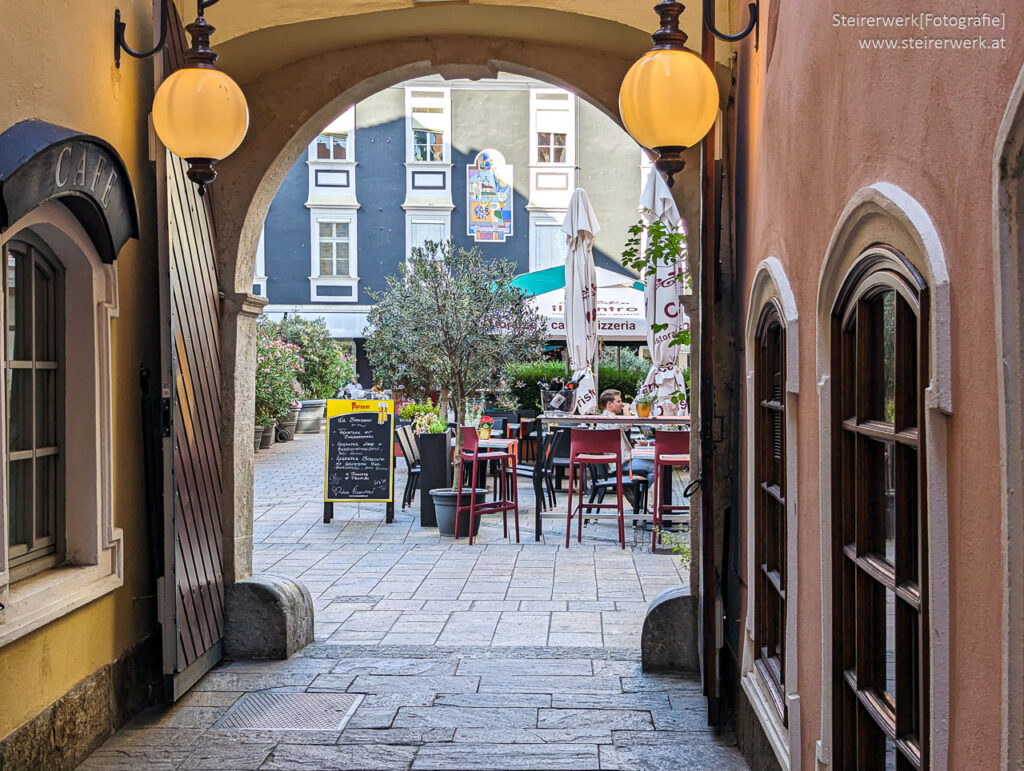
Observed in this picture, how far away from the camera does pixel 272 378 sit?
1878cm

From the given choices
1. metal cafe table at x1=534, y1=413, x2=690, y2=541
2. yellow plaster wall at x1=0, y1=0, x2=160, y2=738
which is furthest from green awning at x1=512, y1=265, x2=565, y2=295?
yellow plaster wall at x1=0, y1=0, x2=160, y2=738

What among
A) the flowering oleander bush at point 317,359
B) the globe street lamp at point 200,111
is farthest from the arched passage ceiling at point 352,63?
the flowering oleander bush at point 317,359

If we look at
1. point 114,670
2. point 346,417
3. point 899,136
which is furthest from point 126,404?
point 346,417

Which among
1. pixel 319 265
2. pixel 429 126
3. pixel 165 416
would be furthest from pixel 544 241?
pixel 165 416

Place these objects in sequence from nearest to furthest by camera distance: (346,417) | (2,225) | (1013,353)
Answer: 1. (1013,353)
2. (2,225)
3. (346,417)

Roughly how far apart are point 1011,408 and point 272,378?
1782cm

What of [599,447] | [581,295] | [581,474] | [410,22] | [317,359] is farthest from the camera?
[317,359]

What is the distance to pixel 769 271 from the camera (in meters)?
3.97

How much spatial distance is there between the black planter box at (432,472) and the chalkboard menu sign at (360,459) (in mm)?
335

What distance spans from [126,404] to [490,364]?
9676 mm

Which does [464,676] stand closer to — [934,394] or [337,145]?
[934,394]

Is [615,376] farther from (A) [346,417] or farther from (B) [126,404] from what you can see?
(B) [126,404]

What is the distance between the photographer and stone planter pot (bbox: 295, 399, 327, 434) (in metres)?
22.3

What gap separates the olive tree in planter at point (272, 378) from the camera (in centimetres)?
1866
